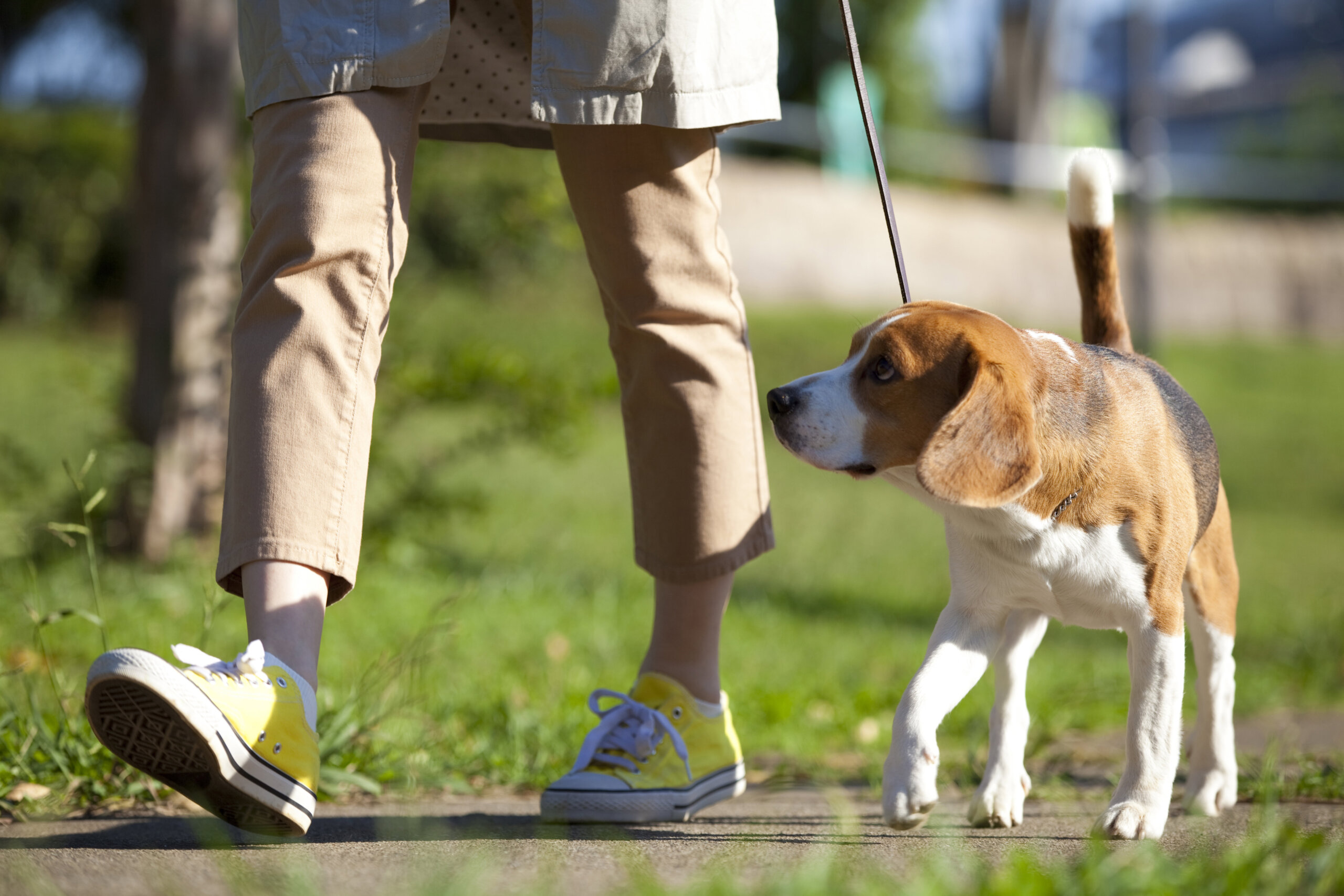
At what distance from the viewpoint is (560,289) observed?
1412cm

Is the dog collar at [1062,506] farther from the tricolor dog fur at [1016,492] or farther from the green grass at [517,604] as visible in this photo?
the green grass at [517,604]

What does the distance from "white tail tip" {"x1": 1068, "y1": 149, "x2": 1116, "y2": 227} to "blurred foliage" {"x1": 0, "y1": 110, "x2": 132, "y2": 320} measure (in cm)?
1141

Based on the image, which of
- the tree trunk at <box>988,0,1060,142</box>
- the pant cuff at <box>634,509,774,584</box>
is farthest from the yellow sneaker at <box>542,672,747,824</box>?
the tree trunk at <box>988,0,1060,142</box>

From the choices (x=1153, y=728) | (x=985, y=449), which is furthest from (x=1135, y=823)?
(x=985, y=449)

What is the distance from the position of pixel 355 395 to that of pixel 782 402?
75 cm

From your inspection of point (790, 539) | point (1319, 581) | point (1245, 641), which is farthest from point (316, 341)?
point (1319, 581)

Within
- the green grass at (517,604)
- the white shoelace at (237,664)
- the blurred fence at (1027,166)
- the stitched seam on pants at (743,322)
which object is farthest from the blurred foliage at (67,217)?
the white shoelace at (237,664)

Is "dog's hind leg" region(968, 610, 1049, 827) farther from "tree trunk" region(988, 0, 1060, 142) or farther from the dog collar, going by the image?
"tree trunk" region(988, 0, 1060, 142)

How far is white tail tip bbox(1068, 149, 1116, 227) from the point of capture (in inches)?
106

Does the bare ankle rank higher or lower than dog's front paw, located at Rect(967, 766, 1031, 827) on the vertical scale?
higher

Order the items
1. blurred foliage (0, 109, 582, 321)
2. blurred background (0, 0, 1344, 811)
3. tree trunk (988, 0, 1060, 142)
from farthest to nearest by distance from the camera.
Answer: tree trunk (988, 0, 1060, 142)
blurred foliage (0, 109, 582, 321)
blurred background (0, 0, 1344, 811)

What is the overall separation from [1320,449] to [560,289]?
791 cm

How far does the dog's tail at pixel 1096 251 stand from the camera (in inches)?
107

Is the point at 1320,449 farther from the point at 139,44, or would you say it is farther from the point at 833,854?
the point at 833,854
